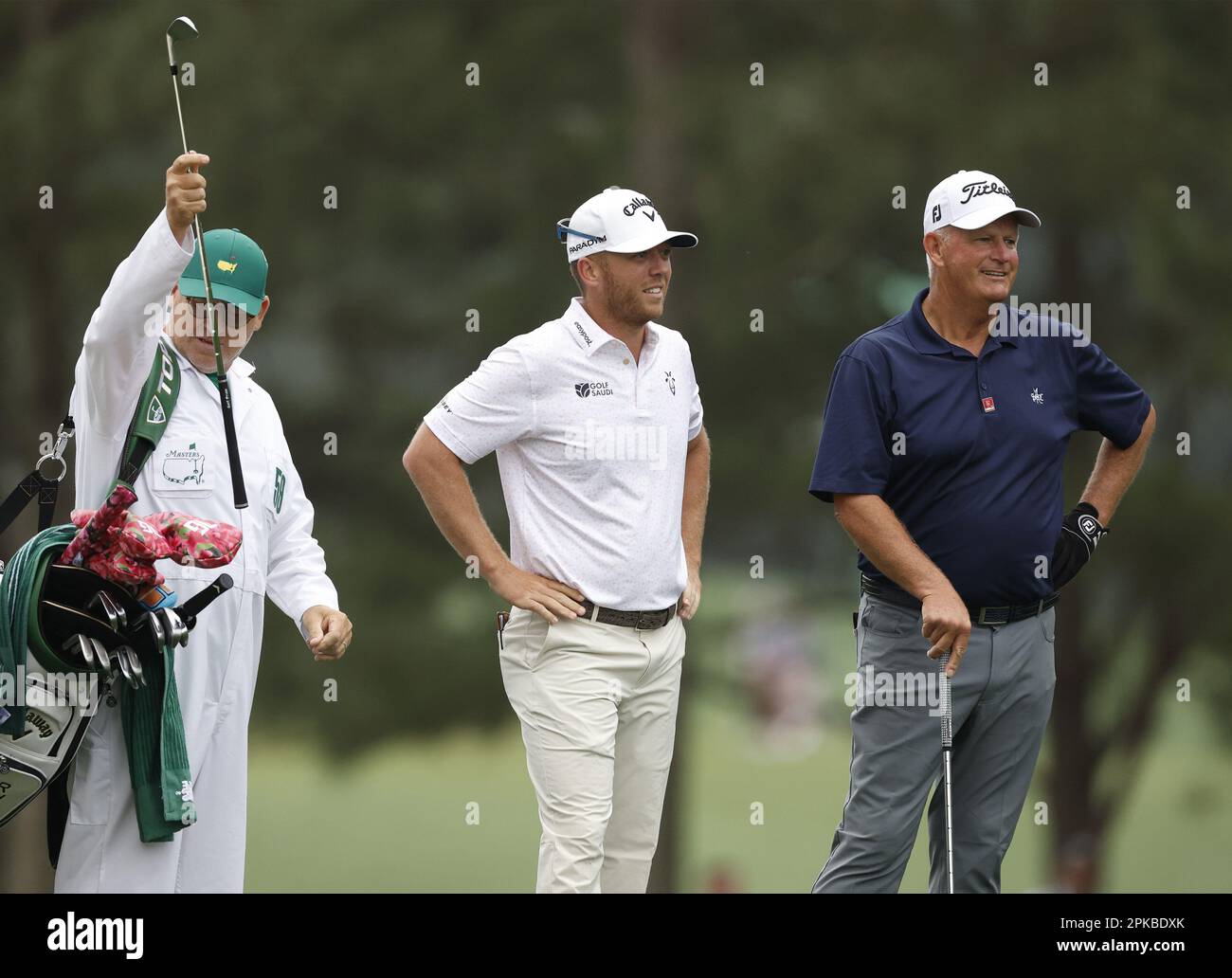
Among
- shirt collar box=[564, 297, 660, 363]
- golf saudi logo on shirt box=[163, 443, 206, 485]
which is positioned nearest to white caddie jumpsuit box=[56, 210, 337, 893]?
golf saudi logo on shirt box=[163, 443, 206, 485]

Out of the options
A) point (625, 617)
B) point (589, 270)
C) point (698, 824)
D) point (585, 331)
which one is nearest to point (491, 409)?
point (585, 331)

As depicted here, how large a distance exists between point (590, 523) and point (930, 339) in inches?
36.6

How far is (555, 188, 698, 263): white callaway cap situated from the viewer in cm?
424

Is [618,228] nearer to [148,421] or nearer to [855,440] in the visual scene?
[855,440]

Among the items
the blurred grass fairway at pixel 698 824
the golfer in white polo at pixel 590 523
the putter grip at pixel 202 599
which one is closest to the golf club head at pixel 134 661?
the putter grip at pixel 202 599

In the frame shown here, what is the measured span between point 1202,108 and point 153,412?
300 inches

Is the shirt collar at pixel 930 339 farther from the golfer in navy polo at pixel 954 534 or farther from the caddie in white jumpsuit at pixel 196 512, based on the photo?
the caddie in white jumpsuit at pixel 196 512

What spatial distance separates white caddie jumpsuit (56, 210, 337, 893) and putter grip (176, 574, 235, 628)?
0.21 meters

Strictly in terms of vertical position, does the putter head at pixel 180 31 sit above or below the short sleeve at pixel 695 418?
above

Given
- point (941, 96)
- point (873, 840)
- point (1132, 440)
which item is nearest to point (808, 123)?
point (941, 96)

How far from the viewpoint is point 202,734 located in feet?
12.6

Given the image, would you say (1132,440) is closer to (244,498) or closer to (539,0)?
(244,498)

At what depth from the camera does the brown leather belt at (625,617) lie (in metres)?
4.21

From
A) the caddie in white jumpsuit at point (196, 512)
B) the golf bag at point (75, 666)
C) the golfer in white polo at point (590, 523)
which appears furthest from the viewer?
the golfer in white polo at point (590, 523)
